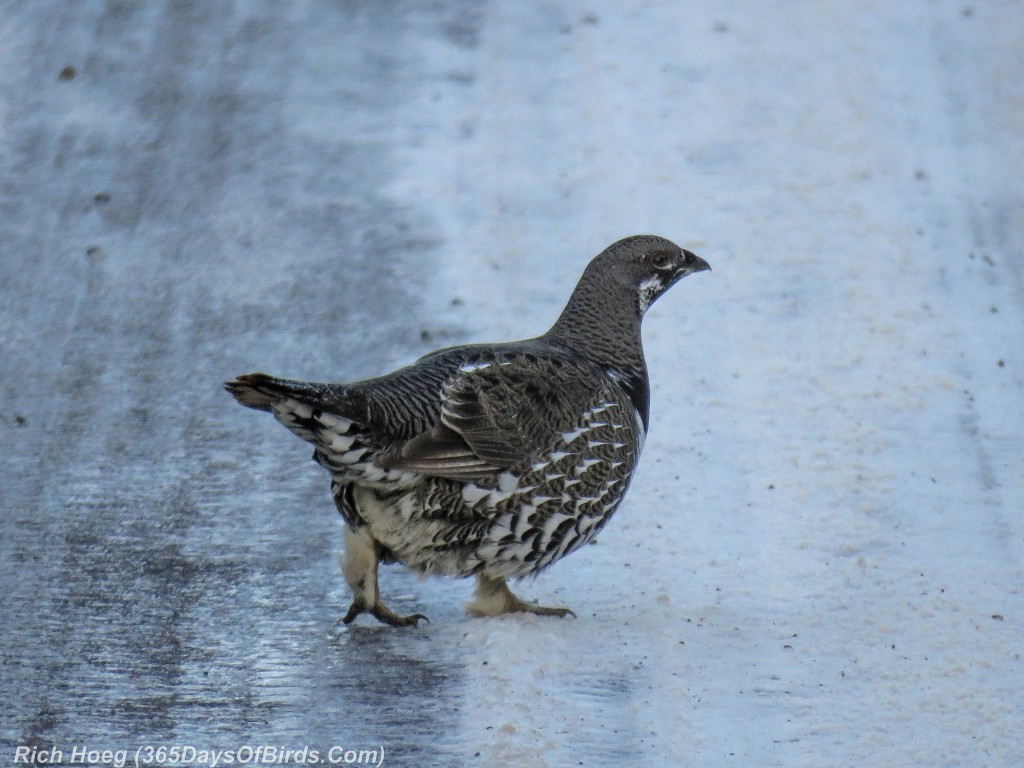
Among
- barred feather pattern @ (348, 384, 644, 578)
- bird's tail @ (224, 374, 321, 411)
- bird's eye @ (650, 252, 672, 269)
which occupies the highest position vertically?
bird's tail @ (224, 374, 321, 411)

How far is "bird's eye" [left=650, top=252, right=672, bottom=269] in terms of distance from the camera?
5254 mm

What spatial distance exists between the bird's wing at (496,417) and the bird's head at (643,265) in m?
0.66

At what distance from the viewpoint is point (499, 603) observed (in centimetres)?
472

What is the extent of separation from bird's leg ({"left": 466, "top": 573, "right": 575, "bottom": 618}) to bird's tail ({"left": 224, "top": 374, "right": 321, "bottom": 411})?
110 cm

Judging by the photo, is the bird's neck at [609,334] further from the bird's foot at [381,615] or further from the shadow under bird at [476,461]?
the bird's foot at [381,615]

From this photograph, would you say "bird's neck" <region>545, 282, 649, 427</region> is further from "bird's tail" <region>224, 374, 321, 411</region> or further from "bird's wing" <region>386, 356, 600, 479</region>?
"bird's tail" <region>224, 374, 321, 411</region>

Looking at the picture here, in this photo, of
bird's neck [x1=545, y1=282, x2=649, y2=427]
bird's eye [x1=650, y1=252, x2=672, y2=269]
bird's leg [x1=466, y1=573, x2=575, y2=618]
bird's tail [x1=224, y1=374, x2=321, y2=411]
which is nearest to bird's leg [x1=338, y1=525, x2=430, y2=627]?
bird's leg [x1=466, y1=573, x2=575, y2=618]

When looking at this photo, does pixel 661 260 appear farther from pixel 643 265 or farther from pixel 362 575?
pixel 362 575

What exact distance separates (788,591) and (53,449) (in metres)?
3.06

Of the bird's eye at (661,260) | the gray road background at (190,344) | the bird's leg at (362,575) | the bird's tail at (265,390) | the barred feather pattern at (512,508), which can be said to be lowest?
the gray road background at (190,344)

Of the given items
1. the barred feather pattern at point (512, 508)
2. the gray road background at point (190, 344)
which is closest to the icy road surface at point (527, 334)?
the gray road background at point (190, 344)

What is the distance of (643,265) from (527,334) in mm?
1342

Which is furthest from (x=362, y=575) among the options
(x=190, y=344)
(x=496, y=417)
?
(x=190, y=344)

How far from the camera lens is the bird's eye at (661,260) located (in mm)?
5254
